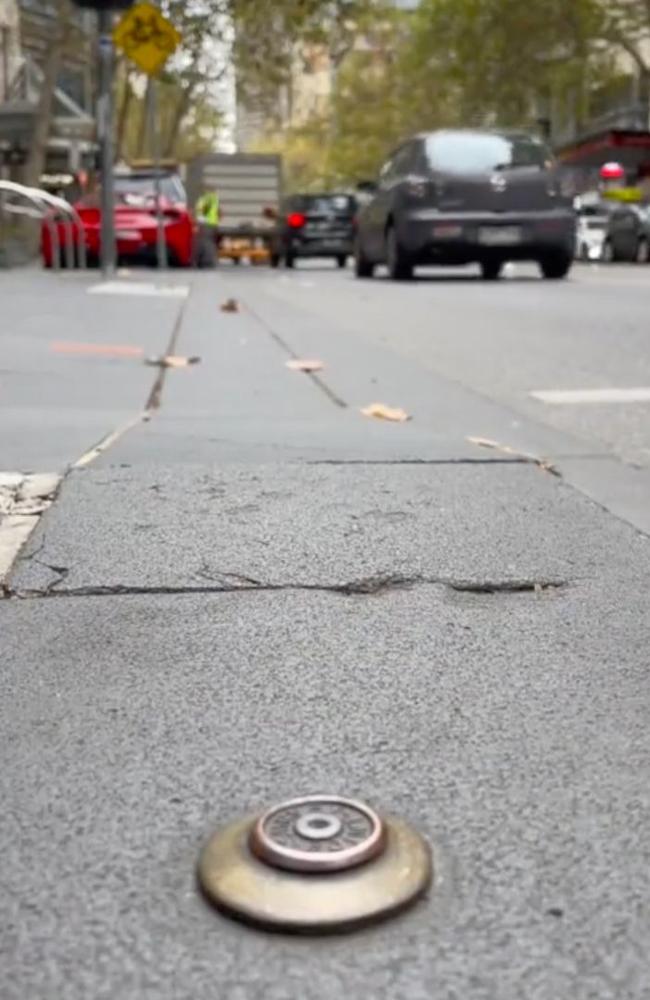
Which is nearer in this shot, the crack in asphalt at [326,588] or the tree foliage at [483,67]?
the crack in asphalt at [326,588]

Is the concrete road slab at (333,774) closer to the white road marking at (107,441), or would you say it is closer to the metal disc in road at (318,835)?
the metal disc in road at (318,835)

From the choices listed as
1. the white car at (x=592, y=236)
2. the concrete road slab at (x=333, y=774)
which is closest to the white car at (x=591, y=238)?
the white car at (x=592, y=236)

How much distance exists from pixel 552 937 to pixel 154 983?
387 millimetres

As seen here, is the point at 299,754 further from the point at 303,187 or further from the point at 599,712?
the point at 303,187

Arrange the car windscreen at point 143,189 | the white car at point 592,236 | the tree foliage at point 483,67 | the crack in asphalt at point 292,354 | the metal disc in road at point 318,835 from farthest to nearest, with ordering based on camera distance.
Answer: the tree foliage at point 483,67, the white car at point 592,236, the car windscreen at point 143,189, the crack in asphalt at point 292,354, the metal disc in road at point 318,835

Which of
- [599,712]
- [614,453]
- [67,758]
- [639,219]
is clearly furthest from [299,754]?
[639,219]

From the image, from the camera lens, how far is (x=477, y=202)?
15.0 meters

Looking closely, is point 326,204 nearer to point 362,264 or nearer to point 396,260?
point 362,264

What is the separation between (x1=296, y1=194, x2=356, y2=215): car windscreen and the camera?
2920 cm

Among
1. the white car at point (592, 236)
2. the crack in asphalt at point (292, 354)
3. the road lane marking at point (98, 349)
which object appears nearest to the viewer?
the crack in asphalt at point (292, 354)

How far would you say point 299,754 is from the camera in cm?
180

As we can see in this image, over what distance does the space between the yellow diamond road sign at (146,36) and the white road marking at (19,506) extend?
12.1m

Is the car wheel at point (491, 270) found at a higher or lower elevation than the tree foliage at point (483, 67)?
lower

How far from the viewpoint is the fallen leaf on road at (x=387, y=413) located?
4.77 metres
